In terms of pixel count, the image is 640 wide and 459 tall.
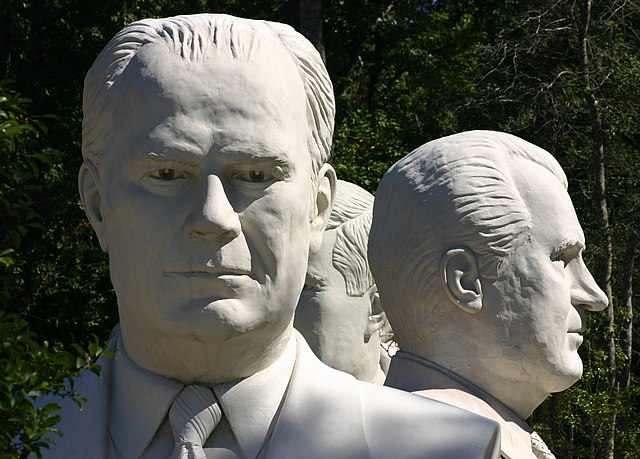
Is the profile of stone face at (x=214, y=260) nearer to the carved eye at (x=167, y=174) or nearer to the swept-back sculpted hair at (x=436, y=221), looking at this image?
the carved eye at (x=167, y=174)

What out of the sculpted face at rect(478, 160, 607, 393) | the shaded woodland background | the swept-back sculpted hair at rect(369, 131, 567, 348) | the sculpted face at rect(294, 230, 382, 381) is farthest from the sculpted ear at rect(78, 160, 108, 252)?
the shaded woodland background

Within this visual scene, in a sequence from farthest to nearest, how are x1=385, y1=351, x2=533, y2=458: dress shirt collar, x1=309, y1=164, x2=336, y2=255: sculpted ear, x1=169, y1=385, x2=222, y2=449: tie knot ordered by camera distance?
x1=385, y1=351, x2=533, y2=458: dress shirt collar < x1=309, y1=164, x2=336, y2=255: sculpted ear < x1=169, y1=385, x2=222, y2=449: tie knot

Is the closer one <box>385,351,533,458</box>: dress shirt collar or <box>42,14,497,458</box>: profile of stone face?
<box>42,14,497,458</box>: profile of stone face

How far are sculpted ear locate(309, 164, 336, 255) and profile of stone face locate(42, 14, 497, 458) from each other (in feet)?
0.11

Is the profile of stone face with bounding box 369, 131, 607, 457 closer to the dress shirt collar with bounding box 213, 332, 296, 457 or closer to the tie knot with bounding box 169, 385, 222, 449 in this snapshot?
the dress shirt collar with bounding box 213, 332, 296, 457

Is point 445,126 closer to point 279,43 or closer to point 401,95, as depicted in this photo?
point 401,95

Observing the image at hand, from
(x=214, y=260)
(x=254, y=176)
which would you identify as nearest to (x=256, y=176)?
(x=254, y=176)

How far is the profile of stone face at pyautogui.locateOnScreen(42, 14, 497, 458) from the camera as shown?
4250 millimetres

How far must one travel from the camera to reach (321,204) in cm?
462

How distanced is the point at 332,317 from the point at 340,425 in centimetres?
372

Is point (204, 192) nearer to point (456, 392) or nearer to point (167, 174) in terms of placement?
point (167, 174)

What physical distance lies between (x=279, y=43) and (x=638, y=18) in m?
13.9

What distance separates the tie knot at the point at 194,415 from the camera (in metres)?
4.27

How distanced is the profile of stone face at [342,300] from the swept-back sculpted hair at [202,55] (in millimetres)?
3501
